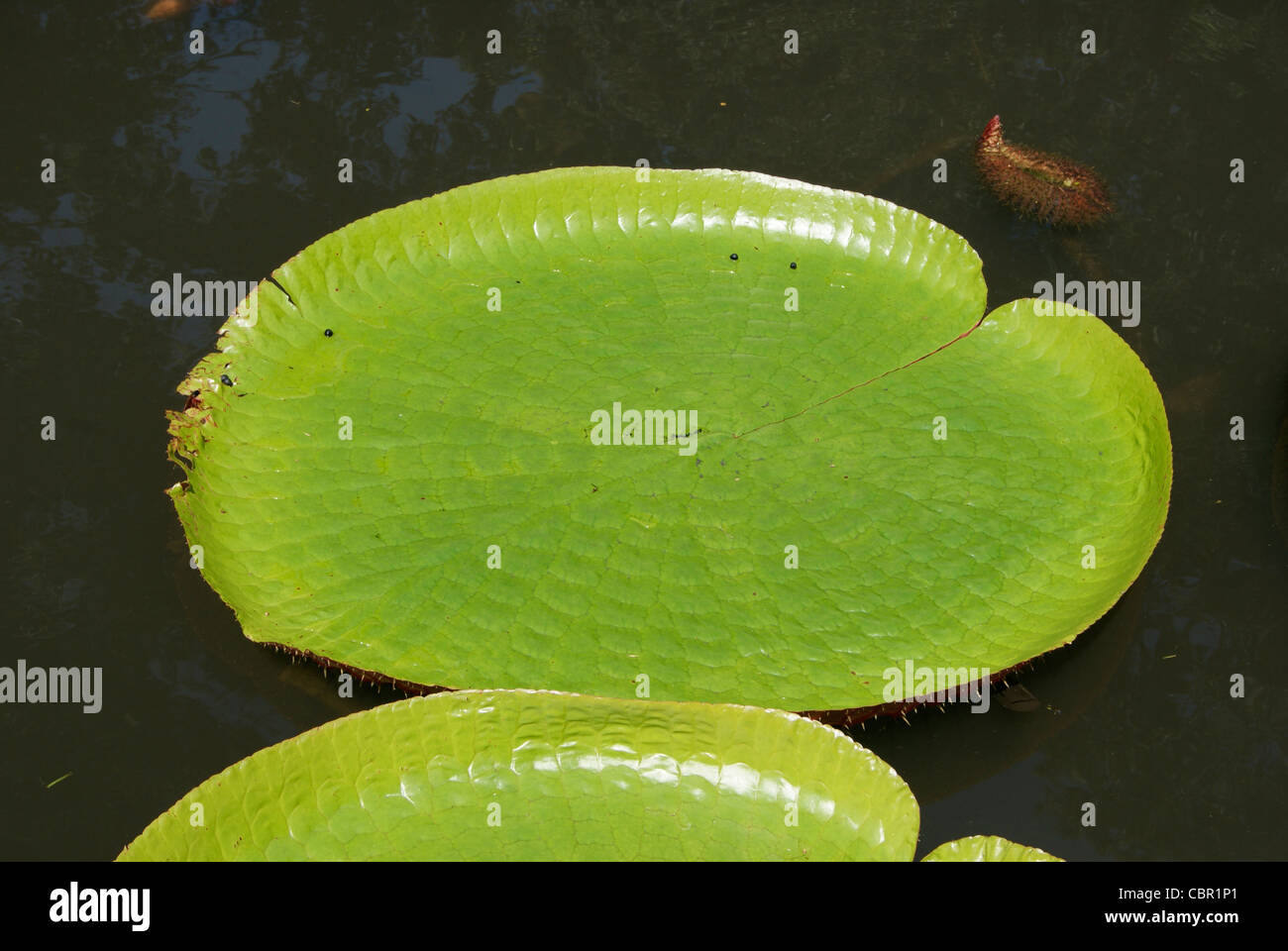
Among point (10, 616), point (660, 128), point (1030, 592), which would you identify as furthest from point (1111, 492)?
point (10, 616)

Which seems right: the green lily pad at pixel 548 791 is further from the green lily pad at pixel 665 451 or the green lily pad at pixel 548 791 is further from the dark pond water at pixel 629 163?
the dark pond water at pixel 629 163

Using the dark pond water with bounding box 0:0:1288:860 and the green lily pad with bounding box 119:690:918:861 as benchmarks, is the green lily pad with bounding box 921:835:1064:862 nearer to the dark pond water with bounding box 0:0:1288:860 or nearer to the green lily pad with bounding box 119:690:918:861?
the green lily pad with bounding box 119:690:918:861

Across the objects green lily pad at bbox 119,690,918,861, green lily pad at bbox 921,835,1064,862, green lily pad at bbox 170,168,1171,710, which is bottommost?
green lily pad at bbox 921,835,1064,862

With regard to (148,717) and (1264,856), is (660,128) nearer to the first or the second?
(148,717)

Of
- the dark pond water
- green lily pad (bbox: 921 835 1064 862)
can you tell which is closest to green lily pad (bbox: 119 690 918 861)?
green lily pad (bbox: 921 835 1064 862)

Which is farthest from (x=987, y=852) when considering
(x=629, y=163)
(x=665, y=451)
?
(x=629, y=163)

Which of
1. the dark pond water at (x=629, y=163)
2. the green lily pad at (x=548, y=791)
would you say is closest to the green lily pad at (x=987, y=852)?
the green lily pad at (x=548, y=791)
